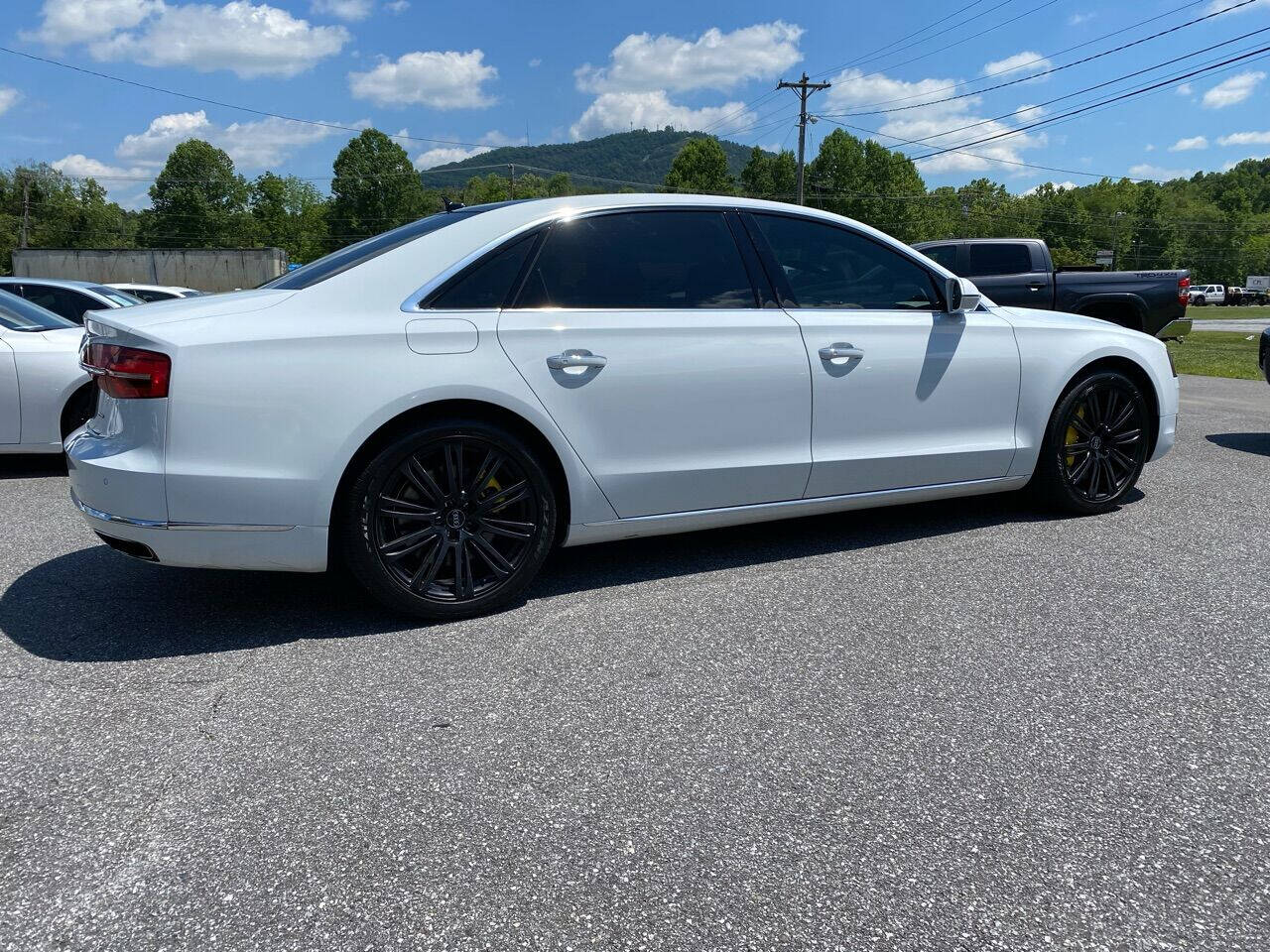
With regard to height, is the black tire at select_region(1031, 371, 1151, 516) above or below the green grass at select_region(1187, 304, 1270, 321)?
below

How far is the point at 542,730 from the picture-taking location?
262 cm

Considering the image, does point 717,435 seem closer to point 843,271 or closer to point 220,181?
point 843,271

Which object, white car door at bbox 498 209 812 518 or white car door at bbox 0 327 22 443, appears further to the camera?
white car door at bbox 0 327 22 443

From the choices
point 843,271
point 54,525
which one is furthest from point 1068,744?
point 54,525

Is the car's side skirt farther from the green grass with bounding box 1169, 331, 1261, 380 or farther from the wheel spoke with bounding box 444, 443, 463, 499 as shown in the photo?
the green grass with bounding box 1169, 331, 1261, 380

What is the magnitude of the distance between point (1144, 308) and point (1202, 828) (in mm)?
11430

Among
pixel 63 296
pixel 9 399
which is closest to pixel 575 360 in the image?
pixel 9 399

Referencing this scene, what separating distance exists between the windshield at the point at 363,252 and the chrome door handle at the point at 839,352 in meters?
1.51

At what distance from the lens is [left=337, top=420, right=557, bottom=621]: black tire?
130 inches

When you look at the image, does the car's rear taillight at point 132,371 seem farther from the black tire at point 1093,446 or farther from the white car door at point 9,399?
the black tire at point 1093,446

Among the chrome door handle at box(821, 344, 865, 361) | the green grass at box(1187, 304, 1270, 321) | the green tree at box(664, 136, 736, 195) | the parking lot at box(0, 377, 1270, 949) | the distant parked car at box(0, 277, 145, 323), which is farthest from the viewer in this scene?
the green tree at box(664, 136, 736, 195)

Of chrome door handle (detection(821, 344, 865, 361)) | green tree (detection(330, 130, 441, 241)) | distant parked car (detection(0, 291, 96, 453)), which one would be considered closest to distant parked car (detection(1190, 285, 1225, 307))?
green tree (detection(330, 130, 441, 241))

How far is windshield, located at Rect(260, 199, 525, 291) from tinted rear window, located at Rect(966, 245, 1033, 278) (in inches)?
424

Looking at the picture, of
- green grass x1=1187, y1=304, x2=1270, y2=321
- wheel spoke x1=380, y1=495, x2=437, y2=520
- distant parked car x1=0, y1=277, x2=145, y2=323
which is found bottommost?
wheel spoke x1=380, y1=495, x2=437, y2=520
